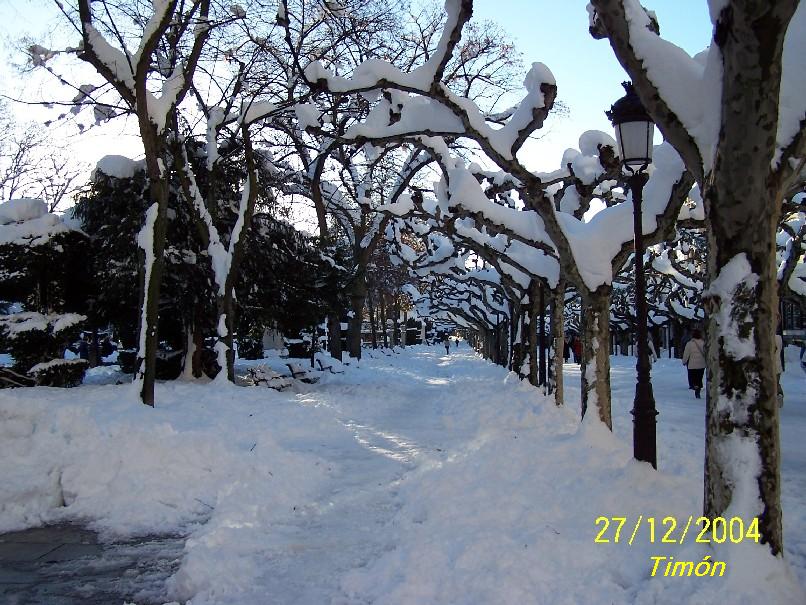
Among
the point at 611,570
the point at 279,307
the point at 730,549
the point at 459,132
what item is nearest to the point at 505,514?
the point at 611,570

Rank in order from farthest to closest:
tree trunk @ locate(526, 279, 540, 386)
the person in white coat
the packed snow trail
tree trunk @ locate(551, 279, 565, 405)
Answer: the person in white coat
tree trunk @ locate(526, 279, 540, 386)
tree trunk @ locate(551, 279, 565, 405)
the packed snow trail

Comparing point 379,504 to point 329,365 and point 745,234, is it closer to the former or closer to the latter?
point 745,234

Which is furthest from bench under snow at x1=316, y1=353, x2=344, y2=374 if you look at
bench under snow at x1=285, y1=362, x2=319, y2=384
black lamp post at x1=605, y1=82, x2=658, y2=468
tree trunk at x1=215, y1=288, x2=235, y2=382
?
black lamp post at x1=605, y1=82, x2=658, y2=468

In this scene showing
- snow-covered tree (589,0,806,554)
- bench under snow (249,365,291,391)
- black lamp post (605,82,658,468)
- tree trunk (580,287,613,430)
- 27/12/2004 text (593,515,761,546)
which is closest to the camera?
snow-covered tree (589,0,806,554)

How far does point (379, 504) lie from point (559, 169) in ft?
22.6

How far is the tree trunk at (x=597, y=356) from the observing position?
8602 mm

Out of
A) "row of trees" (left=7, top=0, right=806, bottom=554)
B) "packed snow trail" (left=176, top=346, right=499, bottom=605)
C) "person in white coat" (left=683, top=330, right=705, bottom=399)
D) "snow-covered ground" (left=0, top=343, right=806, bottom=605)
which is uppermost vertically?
"row of trees" (left=7, top=0, right=806, bottom=554)

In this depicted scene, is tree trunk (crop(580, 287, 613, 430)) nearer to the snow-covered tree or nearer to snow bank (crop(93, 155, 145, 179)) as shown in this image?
the snow-covered tree

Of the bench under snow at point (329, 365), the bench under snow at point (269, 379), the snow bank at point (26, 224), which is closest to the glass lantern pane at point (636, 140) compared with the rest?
the bench under snow at point (269, 379)

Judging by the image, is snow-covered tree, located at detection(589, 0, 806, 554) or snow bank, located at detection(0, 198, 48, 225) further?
snow bank, located at detection(0, 198, 48, 225)

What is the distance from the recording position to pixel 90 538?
5.21 m

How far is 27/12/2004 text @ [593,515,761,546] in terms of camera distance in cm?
357

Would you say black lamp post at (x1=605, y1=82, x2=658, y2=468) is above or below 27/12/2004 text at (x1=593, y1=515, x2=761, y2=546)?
above

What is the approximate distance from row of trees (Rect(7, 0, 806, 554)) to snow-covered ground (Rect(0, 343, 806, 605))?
0.91 meters
